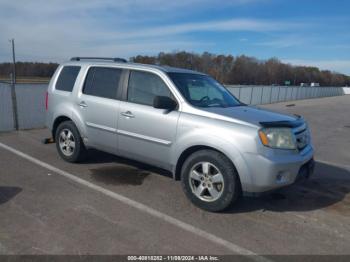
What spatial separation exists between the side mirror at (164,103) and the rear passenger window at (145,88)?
229 millimetres

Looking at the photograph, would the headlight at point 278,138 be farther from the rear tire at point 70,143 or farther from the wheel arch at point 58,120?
the wheel arch at point 58,120

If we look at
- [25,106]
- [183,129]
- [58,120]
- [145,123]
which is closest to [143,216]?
[183,129]

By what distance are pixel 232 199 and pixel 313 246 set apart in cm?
102

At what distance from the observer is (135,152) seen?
507 centimetres

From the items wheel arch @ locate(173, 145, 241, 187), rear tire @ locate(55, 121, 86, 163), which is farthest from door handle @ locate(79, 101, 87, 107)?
wheel arch @ locate(173, 145, 241, 187)

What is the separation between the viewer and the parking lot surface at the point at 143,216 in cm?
340

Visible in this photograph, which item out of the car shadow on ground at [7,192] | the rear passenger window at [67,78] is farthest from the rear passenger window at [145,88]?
the car shadow on ground at [7,192]

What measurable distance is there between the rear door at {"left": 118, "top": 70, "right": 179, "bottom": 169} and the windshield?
250 millimetres

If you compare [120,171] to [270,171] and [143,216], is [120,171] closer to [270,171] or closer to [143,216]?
[143,216]

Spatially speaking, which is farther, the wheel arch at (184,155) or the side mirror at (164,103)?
the side mirror at (164,103)

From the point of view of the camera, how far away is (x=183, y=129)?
444 centimetres

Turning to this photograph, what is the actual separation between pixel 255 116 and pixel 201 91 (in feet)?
3.56

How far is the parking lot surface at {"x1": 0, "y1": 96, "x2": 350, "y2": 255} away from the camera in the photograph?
134 inches

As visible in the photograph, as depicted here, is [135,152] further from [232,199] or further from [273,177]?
[273,177]
